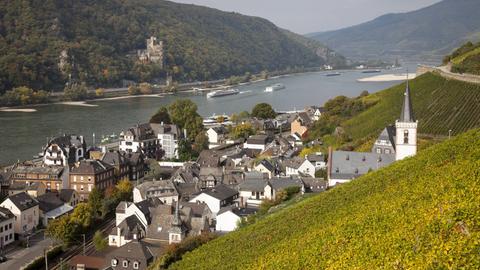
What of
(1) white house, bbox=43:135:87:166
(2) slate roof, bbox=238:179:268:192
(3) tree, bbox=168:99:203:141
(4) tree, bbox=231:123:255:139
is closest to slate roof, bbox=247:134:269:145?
(4) tree, bbox=231:123:255:139

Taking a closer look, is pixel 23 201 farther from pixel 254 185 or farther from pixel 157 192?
pixel 254 185

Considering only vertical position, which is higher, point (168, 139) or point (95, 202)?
point (168, 139)

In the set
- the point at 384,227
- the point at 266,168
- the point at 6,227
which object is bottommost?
the point at 6,227

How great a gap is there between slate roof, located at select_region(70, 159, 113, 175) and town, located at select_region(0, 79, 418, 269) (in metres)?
0.05

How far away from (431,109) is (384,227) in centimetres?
1791

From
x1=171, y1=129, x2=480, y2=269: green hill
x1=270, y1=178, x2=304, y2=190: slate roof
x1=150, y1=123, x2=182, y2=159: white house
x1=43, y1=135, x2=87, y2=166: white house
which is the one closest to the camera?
x1=171, y1=129, x2=480, y2=269: green hill

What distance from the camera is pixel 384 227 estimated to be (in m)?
6.82

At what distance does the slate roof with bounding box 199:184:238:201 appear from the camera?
19.7 meters

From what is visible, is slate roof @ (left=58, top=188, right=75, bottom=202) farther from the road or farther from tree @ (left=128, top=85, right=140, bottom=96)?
tree @ (left=128, top=85, right=140, bottom=96)

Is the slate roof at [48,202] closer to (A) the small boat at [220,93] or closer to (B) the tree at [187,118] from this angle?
(B) the tree at [187,118]

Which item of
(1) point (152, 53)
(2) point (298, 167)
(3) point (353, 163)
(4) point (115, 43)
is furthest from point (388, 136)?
(4) point (115, 43)

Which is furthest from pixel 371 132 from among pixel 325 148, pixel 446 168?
pixel 446 168

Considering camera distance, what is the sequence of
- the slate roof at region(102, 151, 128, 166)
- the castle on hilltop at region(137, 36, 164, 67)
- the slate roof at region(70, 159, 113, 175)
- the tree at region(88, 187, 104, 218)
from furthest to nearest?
the castle on hilltop at region(137, 36, 164, 67)
the slate roof at region(102, 151, 128, 166)
the slate roof at region(70, 159, 113, 175)
the tree at region(88, 187, 104, 218)

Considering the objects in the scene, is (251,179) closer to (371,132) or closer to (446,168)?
(371,132)
